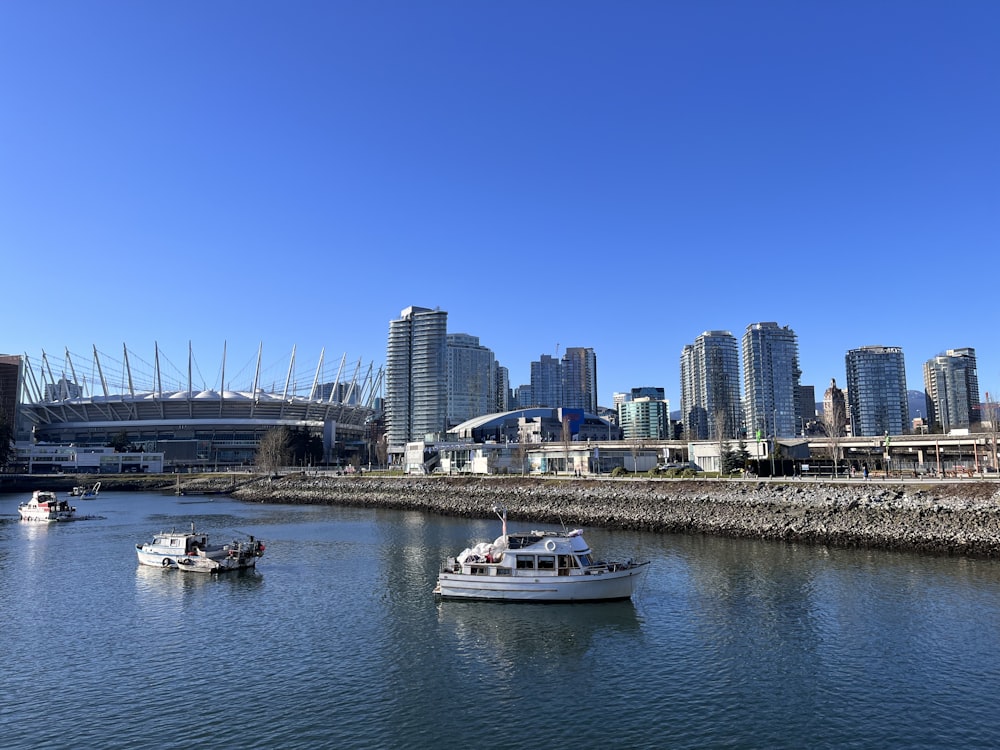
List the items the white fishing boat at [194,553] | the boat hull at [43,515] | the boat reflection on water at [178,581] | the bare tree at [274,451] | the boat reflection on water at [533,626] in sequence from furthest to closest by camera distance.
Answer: the bare tree at [274,451] < the boat hull at [43,515] < the white fishing boat at [194,553] < the boat reflection on water at [178,581] < the boat reflection on water at [533,626]

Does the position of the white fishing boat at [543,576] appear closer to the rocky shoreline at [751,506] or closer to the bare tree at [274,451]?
the rocky shoreline at [751,506]

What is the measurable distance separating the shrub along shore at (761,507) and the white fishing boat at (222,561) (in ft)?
116

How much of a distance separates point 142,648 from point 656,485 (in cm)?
6103

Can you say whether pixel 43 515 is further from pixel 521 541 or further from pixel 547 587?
pixel 547 587

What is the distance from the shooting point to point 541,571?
3822 cm

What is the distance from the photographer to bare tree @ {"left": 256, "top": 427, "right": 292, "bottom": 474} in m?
168

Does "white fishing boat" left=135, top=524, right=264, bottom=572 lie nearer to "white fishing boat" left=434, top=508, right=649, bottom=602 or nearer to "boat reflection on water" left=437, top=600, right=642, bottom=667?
"white fishing boat" left=434, top=508, right=649, bottom=602

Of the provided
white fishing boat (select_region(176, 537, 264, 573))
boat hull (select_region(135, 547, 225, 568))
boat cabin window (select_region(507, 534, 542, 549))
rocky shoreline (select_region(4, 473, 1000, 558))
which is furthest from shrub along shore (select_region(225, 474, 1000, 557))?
boat hull (select_region(135, 547, 225, 568))

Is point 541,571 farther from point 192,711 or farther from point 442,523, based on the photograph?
point 442,523

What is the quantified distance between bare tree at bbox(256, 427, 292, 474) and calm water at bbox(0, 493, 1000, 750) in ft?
399

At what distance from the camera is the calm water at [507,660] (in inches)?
818

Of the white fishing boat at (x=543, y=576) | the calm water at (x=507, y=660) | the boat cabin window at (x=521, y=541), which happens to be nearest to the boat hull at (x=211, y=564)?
the calm water at (x=507, y=660)

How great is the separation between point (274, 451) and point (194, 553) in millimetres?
127005

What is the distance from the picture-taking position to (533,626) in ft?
110
